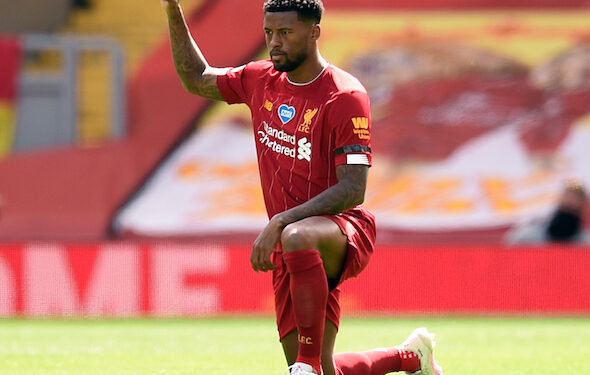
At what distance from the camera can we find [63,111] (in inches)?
669

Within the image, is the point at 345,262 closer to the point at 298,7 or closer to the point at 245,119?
the point at 298,7

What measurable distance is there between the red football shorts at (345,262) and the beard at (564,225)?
8763mm

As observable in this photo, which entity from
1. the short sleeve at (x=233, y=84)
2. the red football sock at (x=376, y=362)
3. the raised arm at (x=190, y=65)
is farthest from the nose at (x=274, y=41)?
the red football sock at (x=376, y=362)

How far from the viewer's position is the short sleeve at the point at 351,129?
5070 mm

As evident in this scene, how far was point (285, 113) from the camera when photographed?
5344mm

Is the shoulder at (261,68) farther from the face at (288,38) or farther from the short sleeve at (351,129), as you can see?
the short sleeve at (351,129)

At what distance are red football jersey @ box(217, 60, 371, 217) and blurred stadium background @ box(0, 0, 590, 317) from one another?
1038 cm

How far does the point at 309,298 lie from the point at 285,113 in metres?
0.96

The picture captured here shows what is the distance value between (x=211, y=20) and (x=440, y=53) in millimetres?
3666

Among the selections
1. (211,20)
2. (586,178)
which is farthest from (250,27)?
(586,178)

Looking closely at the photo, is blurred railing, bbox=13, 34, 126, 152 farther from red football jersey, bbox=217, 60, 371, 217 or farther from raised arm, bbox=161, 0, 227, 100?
red football jersey, bbox=217, 60, 371, 217

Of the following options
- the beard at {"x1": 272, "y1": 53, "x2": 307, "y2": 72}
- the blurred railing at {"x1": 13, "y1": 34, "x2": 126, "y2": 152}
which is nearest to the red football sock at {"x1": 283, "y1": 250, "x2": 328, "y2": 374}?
the beard at {"x1": 272, "y1": 53, "x2": 307, "y2": 72}

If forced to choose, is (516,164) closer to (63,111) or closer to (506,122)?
(506,122)

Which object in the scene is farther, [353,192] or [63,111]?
[63,111]
